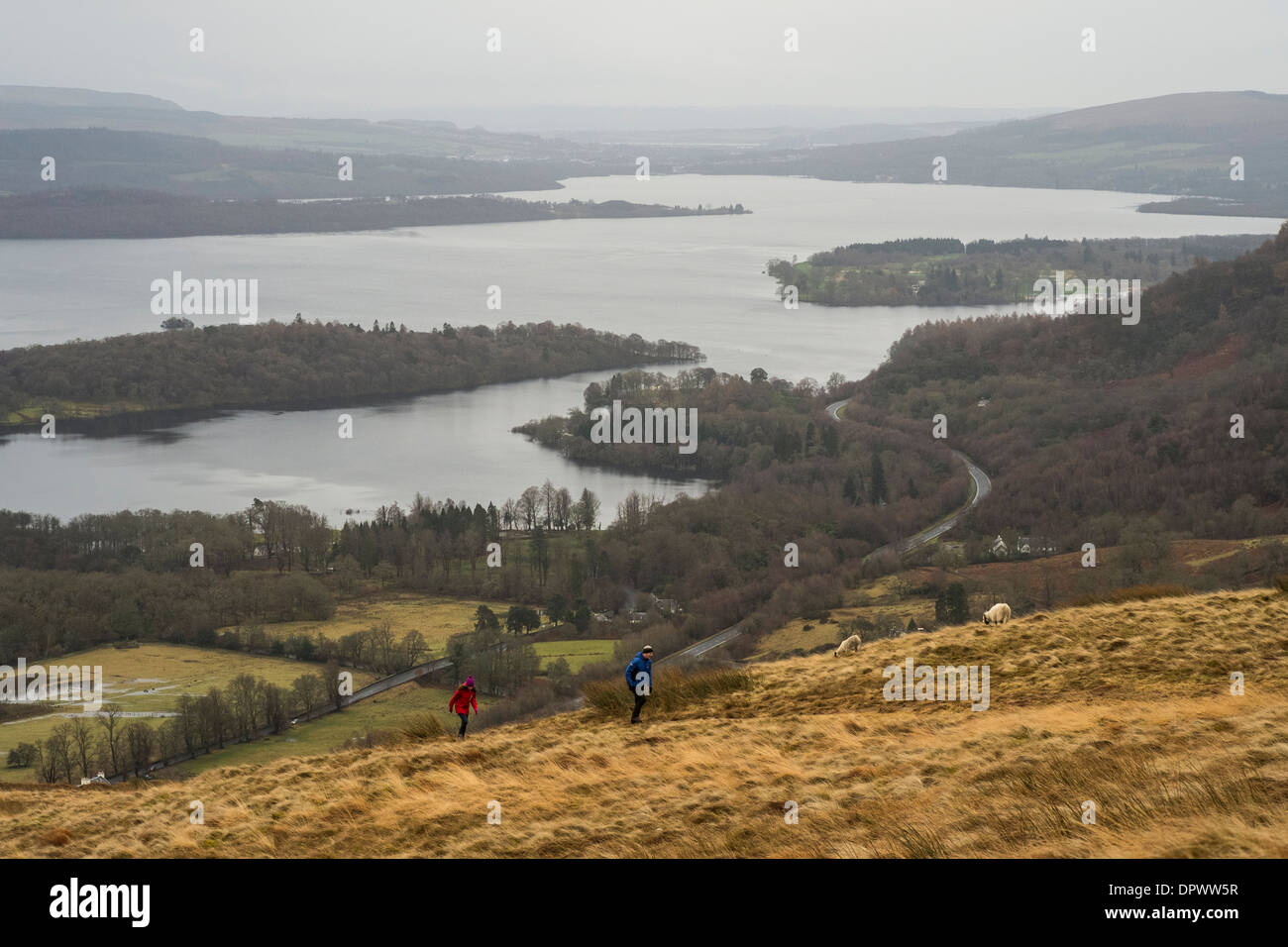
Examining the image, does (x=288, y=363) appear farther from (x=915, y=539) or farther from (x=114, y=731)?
(x=114, y=731)

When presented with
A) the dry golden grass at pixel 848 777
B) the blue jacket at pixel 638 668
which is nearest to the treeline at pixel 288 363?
the dry golden grass at pixel 848 777

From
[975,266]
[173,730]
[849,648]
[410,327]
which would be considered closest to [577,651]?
[173,730]

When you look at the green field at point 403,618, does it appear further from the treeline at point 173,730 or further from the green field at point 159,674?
the treeline at point 173,730
